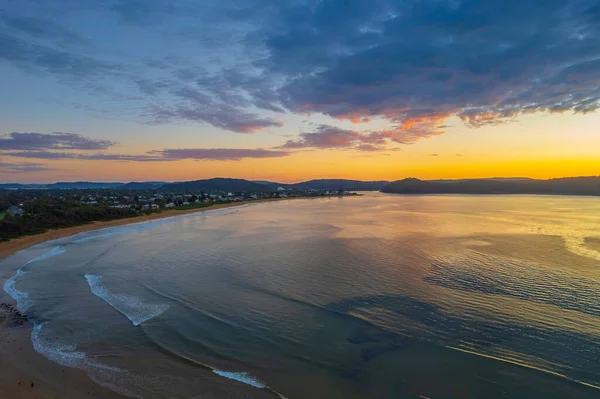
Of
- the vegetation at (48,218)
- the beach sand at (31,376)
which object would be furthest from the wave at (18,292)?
the vegetation at (48,218)

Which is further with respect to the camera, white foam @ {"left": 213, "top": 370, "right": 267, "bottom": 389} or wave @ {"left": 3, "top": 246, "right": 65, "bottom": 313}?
wave @ {"left": 3, "top": 246, "right": 65, "bottom": 313}

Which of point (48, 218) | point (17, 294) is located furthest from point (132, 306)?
point (48, 218)

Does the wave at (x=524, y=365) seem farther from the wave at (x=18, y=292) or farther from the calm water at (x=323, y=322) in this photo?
the wave at (x=18, y=292)

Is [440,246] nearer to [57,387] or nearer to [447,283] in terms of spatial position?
[447,283]

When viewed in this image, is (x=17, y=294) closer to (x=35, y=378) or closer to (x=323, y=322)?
(x=35, y=378)

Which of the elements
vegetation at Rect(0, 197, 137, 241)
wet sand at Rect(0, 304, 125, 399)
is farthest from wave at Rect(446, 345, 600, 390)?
vegetation at Rect(0, 197, 137, 241)

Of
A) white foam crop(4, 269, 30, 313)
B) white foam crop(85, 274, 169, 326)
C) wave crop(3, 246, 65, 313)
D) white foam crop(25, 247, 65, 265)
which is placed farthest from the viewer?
white foam crop(25, 247, 65, 265)

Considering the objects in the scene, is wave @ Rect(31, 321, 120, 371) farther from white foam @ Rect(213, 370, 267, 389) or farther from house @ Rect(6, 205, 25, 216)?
house @ Rect(6, 205, 25, 216)
